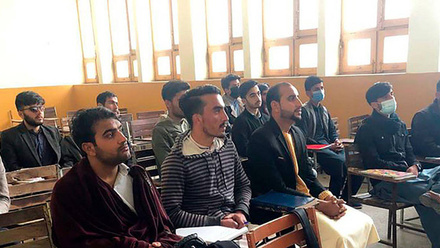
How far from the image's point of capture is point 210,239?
1.49 meters

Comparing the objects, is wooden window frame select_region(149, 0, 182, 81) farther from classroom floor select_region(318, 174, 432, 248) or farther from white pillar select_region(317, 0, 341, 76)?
classroom floor select_region(318, 174, 432, 248)

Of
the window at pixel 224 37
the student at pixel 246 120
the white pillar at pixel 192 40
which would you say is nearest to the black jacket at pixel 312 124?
the student at pixel 246 120

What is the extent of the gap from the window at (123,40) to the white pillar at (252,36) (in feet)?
10.8

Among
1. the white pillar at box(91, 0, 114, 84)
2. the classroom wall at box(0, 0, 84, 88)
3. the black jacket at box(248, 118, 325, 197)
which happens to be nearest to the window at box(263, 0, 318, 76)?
the black jacket at box(248, 118, 325, 197)

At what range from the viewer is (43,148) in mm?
3088

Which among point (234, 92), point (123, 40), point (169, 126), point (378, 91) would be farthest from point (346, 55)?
point (123, 40)

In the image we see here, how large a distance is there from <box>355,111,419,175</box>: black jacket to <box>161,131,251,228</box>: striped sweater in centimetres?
120

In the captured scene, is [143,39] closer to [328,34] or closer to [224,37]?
[224,37]

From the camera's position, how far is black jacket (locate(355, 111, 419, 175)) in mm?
2717

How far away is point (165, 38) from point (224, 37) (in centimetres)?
169

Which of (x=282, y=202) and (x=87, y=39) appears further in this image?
(x=87, y=39)

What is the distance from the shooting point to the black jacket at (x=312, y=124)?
12.4 feet

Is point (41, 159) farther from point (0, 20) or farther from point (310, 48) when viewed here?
point (0, 20)

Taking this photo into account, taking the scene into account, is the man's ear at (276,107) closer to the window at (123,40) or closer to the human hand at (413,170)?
the human hand at (413,170)
